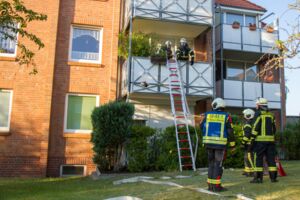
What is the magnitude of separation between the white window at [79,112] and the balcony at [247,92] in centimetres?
591

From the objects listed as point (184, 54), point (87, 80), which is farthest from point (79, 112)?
point (184, 54)

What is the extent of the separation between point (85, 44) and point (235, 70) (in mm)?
7800

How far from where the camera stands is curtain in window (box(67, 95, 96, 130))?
1485 centimetres

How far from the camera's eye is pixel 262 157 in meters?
8.36

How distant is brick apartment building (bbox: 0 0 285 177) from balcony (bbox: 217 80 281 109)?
46 millimetres

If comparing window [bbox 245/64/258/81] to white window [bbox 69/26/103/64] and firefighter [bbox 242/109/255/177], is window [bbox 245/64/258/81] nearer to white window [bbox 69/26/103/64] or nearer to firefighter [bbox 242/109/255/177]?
white window [bbox 69/26/103/64]

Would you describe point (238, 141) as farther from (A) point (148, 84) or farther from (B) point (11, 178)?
(B) point (11, 178)

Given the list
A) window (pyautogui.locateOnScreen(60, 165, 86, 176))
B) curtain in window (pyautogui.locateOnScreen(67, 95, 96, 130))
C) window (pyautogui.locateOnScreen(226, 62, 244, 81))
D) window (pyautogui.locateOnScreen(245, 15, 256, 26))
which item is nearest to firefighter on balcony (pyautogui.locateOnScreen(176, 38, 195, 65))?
curtain in window (pyautogui.locateOnScreen(67, 95, 96, 130))

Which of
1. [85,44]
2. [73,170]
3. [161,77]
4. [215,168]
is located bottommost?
[73,170]

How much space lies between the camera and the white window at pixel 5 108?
14180 millimetres

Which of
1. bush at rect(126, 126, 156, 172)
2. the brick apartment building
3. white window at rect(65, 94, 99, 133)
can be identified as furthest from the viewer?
white window at rect(65, 94, 99, 133)

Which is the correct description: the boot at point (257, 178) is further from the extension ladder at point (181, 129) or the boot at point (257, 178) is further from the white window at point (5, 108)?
the white window at point (5, 108)

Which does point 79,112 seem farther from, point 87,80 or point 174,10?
point 174,10

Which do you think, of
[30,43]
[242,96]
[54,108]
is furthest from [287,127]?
[30,43]
